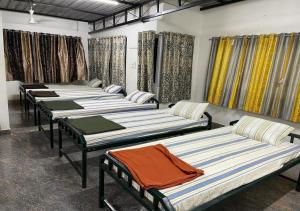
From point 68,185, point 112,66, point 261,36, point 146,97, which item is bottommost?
point 68,185

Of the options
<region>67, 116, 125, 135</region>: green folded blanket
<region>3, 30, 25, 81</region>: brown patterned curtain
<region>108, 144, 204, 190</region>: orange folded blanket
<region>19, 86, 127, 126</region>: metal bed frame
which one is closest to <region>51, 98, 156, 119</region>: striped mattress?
<region>67, 116, 125, 135</region>: green folded blanket

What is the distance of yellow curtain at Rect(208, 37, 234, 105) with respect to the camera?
451cm

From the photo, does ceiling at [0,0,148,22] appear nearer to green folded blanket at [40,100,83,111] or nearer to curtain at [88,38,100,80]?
curtain at [88,38,100,80]

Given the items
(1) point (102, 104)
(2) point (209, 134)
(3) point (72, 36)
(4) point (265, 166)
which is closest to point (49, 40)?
(3) point (72, 36)

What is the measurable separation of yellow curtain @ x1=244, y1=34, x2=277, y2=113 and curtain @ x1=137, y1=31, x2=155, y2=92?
79.1 inches

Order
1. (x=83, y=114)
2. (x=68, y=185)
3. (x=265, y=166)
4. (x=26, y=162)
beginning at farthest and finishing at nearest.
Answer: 1. (x=83, y=114)
2. (x=26, y=162)
3. (x=68, y=185)
4. (x=265, y=166)

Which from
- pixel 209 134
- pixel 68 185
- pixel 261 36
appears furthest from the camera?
pixel 261 36

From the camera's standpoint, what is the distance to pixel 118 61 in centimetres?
575

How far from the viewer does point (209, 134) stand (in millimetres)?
2691

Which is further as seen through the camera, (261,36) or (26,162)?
(261,36)

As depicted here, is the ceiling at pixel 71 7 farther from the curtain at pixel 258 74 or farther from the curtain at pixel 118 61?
the curtain at pixel 258 74

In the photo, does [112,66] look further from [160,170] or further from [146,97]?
[160,170]

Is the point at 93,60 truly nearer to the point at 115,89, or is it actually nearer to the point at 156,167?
the point at 115,89

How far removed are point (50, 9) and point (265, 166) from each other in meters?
6.09
